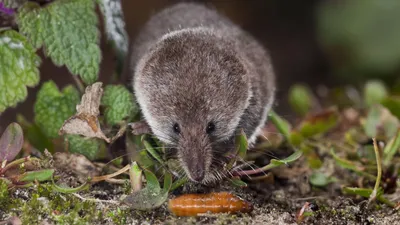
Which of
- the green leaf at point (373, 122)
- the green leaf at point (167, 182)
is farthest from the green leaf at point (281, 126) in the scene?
the green leaf at point (167, 182)

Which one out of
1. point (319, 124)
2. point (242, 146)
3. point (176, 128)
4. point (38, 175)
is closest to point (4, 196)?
point (38, 175)

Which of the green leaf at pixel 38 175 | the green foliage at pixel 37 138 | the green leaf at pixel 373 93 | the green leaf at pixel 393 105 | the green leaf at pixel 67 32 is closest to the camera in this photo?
the green leaf at pixel 38 175

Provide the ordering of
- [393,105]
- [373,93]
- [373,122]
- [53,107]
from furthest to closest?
1. [373,93]
2. [393,105]
3. [373,122]
4. [53,107]

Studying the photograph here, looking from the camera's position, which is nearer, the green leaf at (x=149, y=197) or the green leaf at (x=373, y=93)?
the green leaf at (x=149, y=197)

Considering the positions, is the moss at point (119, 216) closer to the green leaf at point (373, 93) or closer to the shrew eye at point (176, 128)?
the shrew eye at point (176, 128)

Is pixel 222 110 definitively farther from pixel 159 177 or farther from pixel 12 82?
pixel 12 82

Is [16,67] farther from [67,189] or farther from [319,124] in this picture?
[319,124]
